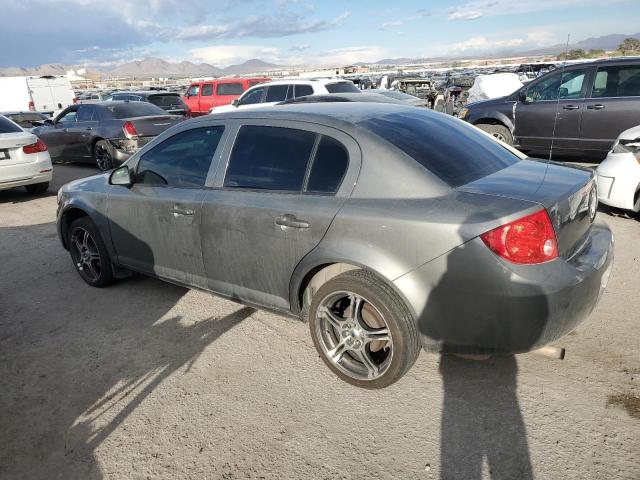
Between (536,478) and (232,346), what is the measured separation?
2.08m

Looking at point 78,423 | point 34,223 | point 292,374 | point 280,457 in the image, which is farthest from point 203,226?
point 34,223

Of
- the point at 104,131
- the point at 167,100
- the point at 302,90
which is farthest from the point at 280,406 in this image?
the point at 167,100

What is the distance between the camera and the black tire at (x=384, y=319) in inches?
102

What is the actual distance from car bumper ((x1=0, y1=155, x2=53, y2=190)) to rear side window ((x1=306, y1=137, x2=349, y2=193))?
23.5ft

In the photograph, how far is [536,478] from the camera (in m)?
2.17

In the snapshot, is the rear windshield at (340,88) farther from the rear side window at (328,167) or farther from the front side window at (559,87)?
the rear side window at (328,167)

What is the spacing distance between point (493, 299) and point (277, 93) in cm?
1180

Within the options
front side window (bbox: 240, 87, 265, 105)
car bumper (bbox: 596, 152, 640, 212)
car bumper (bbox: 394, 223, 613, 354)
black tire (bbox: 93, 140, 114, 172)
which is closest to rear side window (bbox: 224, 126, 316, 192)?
car bumper (bbox: 394, 223, 613, 354)

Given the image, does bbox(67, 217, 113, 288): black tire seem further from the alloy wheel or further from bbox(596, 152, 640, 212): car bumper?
bbox(596, 152, 640, 212): car bumper

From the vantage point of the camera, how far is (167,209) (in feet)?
12.0

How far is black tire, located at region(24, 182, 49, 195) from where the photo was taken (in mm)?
8945

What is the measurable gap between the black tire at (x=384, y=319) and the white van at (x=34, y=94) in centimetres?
2795

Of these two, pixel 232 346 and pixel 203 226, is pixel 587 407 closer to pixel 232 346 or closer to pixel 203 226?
pixel 232 346

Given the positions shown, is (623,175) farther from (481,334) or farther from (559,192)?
(481,334)
